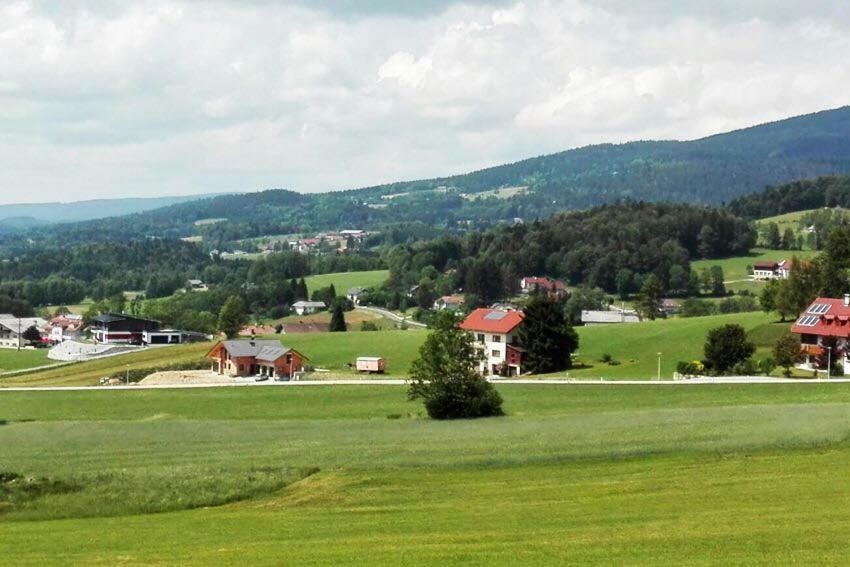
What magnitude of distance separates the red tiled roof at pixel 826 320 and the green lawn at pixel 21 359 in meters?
77.1

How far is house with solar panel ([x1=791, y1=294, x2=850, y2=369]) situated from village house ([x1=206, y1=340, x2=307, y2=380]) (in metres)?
41.7

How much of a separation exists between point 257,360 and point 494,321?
2139cm

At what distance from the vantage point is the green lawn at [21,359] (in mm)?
119875

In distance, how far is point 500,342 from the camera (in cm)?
9750

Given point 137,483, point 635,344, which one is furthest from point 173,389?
point 137,483

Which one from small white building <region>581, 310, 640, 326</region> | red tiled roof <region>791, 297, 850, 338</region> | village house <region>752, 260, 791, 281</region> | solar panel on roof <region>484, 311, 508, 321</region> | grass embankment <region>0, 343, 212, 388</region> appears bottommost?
grass embankment <region>0, 343, 212, 388</region>

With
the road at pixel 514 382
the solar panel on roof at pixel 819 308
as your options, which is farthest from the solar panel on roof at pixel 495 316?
the solar panel on roof at pixel 819 308

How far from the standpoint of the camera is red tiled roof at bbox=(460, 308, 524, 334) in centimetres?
9688

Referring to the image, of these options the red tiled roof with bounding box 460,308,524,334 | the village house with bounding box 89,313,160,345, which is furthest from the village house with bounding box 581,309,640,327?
the village house with bounding box 89,313,160,345

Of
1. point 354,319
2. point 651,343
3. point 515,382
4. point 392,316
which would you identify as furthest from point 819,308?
point 392,316

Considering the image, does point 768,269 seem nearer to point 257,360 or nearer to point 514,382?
point 257,360

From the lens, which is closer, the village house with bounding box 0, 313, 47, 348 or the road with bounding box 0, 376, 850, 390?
the road with bounding box 0, 376, 850, 390

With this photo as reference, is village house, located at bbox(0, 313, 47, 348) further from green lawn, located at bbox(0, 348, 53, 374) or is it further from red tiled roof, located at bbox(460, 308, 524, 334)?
red tiled roof, located at bbox(460, 308, 524, 334)

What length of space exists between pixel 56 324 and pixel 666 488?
169879 mm
